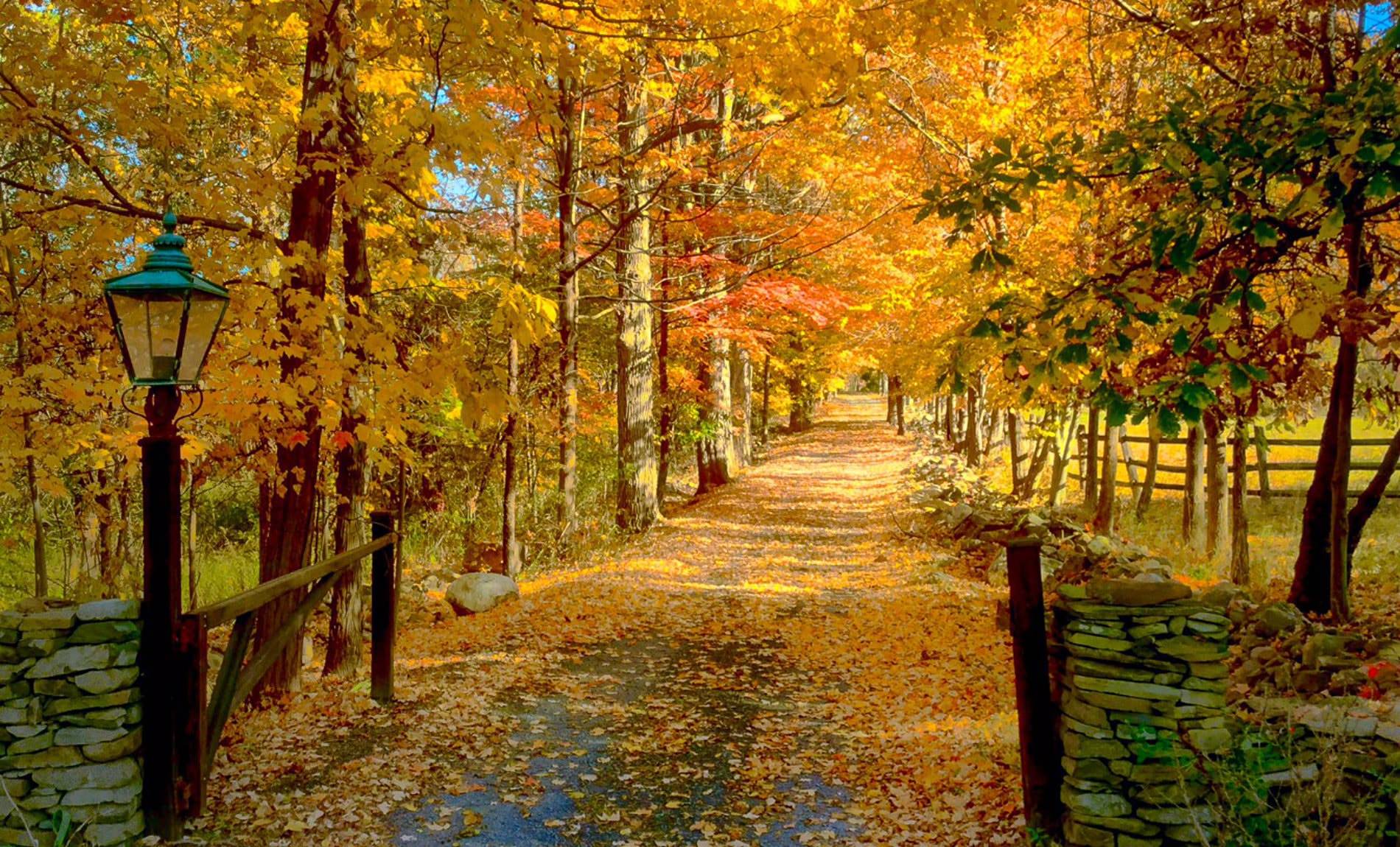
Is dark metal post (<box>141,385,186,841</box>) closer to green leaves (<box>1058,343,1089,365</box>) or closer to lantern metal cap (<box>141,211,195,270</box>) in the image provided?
lantern metal cap (<box>141,211,195,270</box>)

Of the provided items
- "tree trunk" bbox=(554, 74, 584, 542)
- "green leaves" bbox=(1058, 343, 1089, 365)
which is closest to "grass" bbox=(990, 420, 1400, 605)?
"green leaves" bbox=(1058, 343, 1089, 365)

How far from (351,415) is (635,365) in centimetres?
867

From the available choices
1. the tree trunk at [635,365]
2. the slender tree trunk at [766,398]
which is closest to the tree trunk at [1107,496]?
the tree trunk at [635,365]

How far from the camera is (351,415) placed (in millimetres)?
6078

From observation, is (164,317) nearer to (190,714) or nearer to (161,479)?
(161,479)

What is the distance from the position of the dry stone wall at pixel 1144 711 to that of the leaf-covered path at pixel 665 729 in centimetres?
69

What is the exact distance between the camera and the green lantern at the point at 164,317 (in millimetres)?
3943

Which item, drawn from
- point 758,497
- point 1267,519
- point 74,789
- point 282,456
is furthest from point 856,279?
point 74,789

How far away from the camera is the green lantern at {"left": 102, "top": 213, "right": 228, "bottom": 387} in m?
3.94

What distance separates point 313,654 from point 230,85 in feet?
18.6

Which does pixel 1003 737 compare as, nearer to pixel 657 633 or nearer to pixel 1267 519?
pixel 657 633

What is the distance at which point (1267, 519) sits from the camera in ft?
44.7

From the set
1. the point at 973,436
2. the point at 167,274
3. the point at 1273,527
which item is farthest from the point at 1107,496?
the point at 167,274

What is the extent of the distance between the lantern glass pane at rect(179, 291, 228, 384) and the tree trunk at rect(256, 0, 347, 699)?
1.38m
